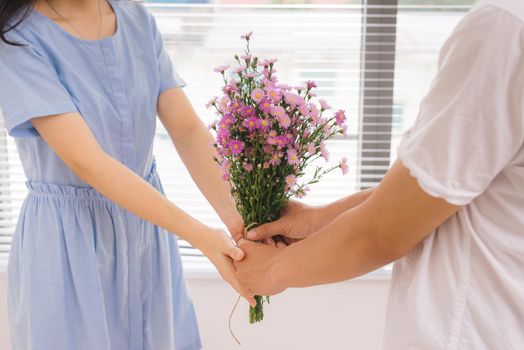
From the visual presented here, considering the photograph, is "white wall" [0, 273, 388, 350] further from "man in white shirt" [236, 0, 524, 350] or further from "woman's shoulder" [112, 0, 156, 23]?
"man in white shirt" [236, 0, 524, 350]

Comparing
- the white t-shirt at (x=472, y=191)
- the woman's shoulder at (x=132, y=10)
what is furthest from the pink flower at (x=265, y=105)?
the woman's shoulder at (x=132, y=10)

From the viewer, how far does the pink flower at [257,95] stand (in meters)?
1.19

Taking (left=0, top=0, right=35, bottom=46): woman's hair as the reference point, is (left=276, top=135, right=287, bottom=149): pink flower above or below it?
below

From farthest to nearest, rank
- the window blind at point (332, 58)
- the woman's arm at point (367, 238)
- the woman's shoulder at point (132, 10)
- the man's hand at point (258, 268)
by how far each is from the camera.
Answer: the window blind at point (332, 58) < the woman's shoulder at point (132, 10) < the man's hand at point (258, 268) < the woman's arm at point (367, 238)

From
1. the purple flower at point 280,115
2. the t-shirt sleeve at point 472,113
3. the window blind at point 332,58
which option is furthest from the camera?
the window blind at point 332,58

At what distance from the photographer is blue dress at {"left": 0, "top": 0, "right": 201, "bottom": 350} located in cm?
130

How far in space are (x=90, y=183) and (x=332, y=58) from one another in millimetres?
1415

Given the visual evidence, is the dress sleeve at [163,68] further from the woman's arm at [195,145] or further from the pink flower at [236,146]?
the pink flower at [236,146]

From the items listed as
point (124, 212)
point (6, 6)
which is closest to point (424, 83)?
point (124, 212)

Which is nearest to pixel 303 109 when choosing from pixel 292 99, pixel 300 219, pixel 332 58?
pixel 292 99

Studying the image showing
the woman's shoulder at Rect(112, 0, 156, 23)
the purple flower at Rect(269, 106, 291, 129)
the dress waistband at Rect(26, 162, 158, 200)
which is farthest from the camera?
the woman's shoulder at Rect(112, 0, 156, 23)

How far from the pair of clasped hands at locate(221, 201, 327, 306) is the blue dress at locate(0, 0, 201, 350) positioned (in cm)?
27

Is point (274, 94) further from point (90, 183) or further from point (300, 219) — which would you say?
point (90, 183)

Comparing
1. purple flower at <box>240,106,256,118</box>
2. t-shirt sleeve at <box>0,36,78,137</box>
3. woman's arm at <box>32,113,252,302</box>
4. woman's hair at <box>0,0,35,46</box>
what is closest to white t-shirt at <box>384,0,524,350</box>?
purple flower at <box>240,106,256,118</box>
